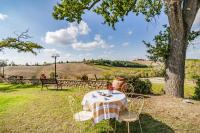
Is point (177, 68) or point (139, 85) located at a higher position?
point (177, 68)

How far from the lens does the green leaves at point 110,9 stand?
13422mm

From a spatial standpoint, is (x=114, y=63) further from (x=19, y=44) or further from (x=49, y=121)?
(x=49, y=121)

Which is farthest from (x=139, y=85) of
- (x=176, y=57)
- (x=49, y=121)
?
(x=49, y=121)

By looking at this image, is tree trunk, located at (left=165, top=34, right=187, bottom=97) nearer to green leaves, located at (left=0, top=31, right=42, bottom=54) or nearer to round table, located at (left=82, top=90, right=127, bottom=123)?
round table, located at (left=82, top=90, right=127, bottom=123)

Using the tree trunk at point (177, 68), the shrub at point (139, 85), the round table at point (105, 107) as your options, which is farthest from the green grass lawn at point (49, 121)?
the tree trunk at point (177, 68)

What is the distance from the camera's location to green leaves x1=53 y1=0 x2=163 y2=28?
13.4m

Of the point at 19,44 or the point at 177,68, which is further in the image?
the point at 19,44

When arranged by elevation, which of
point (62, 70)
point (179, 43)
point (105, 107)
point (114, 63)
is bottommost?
point (105, 107)

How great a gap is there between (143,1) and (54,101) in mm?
7458

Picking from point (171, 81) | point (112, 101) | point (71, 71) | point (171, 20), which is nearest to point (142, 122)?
point (112, 101)

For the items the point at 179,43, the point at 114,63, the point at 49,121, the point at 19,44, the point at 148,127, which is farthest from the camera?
the point at 114,63

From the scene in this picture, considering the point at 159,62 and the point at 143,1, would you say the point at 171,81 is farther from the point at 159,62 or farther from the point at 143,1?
the point at 143,1

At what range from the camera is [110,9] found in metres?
14.6

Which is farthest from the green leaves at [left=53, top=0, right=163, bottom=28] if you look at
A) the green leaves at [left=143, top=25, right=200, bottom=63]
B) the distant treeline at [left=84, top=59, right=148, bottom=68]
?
the distant treeline at [left=84, top=59, right=148, bottom=68]
